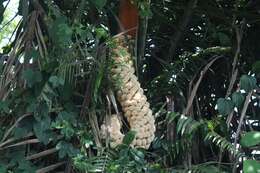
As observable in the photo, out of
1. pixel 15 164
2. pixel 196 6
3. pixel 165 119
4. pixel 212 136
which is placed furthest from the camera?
pixel 196 6

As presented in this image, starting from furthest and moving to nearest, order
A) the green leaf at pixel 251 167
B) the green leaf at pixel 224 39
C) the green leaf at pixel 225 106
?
the green leaf at pixel 224 39
the green leaf at pixel 225 106
the green leaf at pixel 251 167

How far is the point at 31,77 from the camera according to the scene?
165cm

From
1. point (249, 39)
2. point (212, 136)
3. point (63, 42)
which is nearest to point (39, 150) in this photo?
point (63, 42)

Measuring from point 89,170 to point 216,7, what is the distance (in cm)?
96

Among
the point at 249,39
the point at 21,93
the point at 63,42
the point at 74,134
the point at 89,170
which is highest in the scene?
the point at 249,39

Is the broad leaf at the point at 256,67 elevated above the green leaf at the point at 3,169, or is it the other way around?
the broad leaf at the point at 256,67

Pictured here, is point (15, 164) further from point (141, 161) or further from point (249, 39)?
point (249, 39)

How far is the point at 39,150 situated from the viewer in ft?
6.16

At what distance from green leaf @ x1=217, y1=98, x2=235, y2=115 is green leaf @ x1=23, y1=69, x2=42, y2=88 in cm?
64

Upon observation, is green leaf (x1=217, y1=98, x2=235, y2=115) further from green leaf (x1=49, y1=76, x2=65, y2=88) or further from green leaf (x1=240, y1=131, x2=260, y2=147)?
green leaf (x1=49, y1=76, x2=65, y2=88)

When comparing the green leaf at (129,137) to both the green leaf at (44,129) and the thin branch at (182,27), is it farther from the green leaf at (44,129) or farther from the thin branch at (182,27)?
the thin branch at (182,27)

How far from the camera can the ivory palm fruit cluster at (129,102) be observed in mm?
1760

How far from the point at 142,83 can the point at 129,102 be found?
1.54ft

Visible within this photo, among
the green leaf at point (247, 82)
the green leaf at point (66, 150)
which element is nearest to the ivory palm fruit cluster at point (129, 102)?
the green leaf at point (66, 150)
